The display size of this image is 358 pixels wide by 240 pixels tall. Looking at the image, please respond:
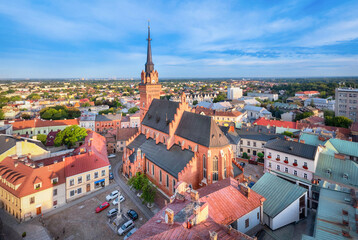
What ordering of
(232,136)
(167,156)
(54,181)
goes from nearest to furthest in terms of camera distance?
1. (54,181)
2. (167,156)
3. (232,136)

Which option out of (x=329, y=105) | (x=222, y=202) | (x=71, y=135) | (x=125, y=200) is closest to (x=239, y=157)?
(x=125, y=200)

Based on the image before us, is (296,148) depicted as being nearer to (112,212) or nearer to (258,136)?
(258,136)

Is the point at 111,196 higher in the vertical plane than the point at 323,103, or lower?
lower

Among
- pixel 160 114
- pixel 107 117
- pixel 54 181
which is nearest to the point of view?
pixel 54 181

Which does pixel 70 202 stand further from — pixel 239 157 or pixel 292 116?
pixel 292 116

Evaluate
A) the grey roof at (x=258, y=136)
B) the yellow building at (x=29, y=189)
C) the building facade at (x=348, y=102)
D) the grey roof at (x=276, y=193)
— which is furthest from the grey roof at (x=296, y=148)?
the building facade at (x=348, y=102)

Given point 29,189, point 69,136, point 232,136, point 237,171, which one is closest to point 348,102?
point 232,136
